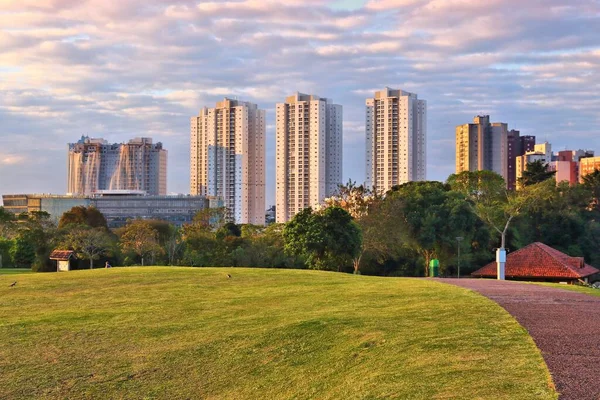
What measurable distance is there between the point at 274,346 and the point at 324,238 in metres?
29.3

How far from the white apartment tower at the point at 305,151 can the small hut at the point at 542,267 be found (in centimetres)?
6823

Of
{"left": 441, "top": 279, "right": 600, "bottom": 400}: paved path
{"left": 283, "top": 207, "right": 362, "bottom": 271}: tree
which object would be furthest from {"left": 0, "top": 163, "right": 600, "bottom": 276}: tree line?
{"left": 441, "top": 279, "right": 600, "bottom": 400}: paved path

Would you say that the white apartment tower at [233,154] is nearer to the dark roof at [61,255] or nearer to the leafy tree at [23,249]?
the leafy tree at [23,249]

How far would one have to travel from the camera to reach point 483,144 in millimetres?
130750

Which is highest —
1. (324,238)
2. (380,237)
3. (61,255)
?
(324,238)

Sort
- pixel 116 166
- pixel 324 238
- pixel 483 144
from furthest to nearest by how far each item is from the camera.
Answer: pixel 116 166
pixel 483 144
pixel 324 238

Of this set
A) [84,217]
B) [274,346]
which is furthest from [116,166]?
[274,346]

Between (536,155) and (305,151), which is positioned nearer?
(305,151)

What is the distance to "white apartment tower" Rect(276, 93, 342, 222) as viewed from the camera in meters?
111

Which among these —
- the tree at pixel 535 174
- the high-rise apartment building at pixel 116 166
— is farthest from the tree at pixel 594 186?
the high-rise apartment building at pixel 116 166

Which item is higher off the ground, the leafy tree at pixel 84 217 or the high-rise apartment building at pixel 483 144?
the high-rise apartment building at pixel 483 144

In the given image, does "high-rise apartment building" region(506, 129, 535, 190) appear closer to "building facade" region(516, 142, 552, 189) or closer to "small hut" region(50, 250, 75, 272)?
"building facade" region(516, 142, 552, 189)

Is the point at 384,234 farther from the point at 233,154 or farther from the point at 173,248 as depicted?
the point at 233,154

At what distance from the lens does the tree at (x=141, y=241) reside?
50.2 metres
